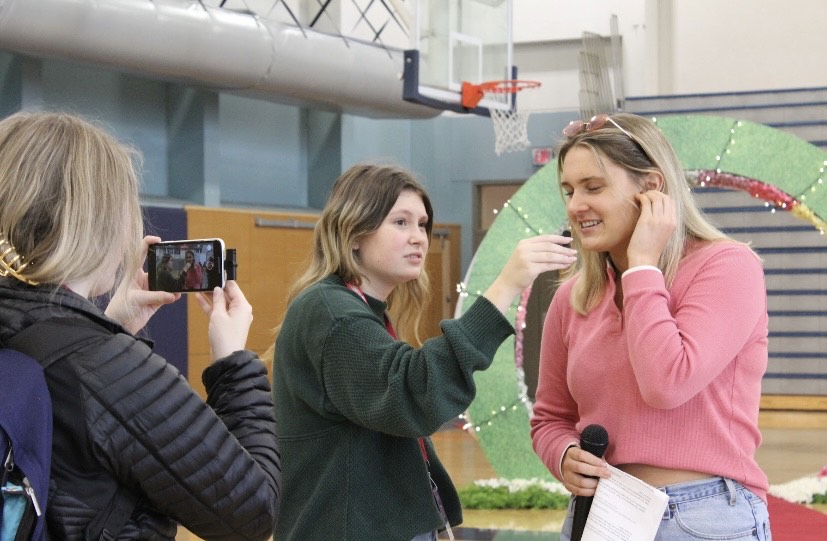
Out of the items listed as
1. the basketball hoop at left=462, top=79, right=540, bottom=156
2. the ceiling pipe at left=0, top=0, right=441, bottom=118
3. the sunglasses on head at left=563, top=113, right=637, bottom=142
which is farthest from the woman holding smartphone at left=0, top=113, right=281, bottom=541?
the basketball hoop at left=462, top=79, right=540, bottom=156

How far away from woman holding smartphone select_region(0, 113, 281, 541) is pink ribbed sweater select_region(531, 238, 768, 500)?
0.68 metres

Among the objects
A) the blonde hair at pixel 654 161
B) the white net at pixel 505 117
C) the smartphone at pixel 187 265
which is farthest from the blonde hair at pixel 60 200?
the white net at pixel 505 117

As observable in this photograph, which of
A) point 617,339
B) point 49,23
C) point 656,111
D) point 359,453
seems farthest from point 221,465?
point 656,111

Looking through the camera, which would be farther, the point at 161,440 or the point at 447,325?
the point at 447,325

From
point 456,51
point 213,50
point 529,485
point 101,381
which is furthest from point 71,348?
point 456,51

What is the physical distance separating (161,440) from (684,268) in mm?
991

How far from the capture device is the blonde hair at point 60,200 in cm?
140

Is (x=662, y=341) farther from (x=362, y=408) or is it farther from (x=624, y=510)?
(x=362, y=408)

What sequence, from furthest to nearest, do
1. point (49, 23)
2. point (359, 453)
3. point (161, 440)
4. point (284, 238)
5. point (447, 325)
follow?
point (284, 238)
point (49, 23)
point (359, 453)
point (447, 325)
point (161, 440)

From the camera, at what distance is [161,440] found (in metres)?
1.37

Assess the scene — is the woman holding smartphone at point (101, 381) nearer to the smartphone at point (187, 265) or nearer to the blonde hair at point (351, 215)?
the smartphone at point (187, 265)

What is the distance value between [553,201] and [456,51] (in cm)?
321

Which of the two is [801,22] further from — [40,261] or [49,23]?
[40,261]

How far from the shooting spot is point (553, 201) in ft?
20.7
